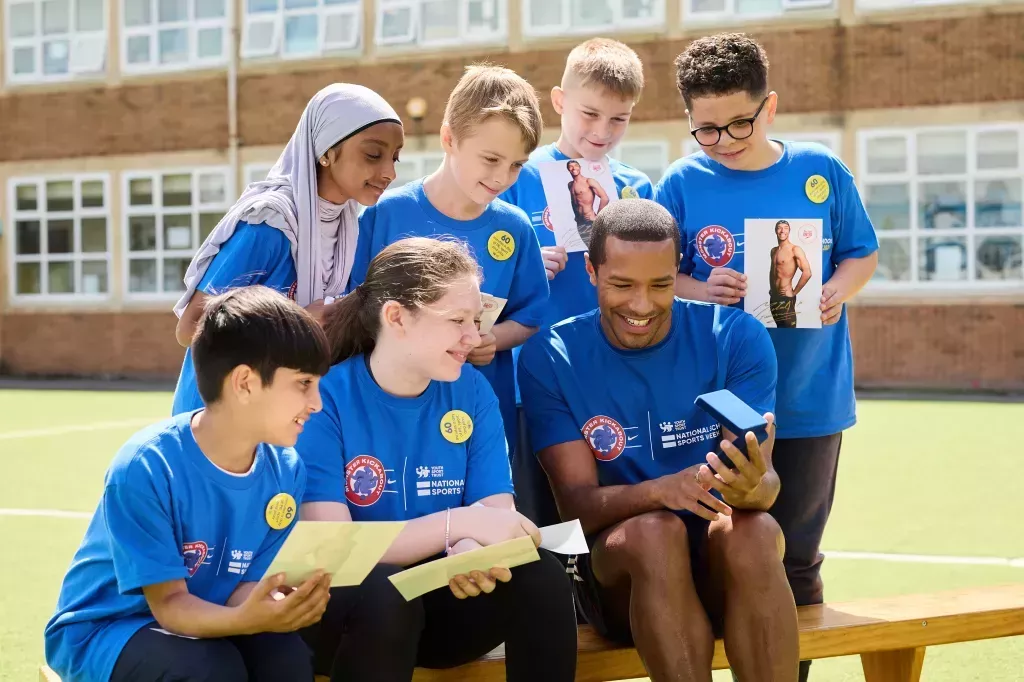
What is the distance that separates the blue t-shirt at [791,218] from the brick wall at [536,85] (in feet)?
43.6

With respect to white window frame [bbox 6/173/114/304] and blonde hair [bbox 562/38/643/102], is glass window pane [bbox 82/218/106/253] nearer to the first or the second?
white window frame [bbox 6/173/114/304]

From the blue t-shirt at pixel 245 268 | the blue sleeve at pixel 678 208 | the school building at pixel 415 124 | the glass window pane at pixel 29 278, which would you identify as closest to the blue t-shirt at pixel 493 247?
the blue t-shirt at pixel 245 268

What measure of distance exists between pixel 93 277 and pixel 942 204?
13937 mm

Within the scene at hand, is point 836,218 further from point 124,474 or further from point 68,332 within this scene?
point 68,332

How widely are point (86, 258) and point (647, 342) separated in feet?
64.2

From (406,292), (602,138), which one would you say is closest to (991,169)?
(602,138)

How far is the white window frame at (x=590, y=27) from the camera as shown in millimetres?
17500

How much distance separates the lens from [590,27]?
1792 centimetres

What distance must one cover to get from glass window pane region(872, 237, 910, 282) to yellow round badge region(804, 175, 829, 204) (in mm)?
13165

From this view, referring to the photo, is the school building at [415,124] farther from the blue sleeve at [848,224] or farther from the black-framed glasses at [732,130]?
the black-framed glasses at [732,130]

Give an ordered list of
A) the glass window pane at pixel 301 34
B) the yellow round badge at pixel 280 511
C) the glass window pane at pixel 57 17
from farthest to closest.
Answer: the glass window pane at pixel 57 17, the glass window pane at pixel 301 34, the yellow round badge at pixel 280 511

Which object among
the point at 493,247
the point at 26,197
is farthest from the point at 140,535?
the point at 26,197

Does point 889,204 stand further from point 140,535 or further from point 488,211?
point 140,535

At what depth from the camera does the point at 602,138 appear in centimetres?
432
